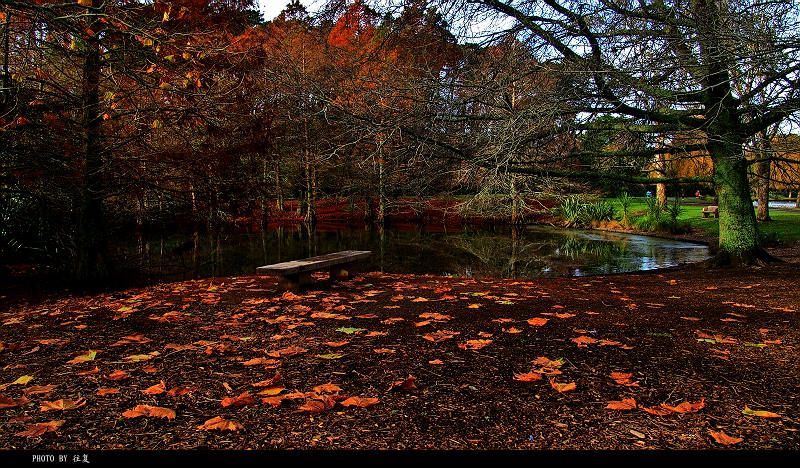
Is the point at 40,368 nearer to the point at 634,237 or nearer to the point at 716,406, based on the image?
Answer: the point at 716,406

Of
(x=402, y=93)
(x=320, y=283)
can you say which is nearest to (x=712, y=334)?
(x=320, y=283)

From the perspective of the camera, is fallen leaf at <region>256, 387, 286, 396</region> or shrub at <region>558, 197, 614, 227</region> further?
shrub at <region>558, 197, 614, 227</region>

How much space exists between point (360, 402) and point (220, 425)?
73cm

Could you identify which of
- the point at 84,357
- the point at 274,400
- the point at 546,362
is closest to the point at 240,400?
the point at 274,400

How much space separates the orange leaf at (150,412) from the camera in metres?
2.53

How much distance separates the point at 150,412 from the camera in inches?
101

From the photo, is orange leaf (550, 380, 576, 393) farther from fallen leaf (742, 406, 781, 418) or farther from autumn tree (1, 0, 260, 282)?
autumn tree (1, 0, 260, 282)

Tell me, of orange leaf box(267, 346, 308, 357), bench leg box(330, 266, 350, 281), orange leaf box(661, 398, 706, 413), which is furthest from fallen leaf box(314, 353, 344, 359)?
bench leg box(330, 266, 350, 281)

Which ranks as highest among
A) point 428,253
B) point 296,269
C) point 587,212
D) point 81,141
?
point 81,141

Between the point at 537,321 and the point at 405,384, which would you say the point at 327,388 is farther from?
the point at 537,321

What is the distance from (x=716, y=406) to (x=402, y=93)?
6.43 m

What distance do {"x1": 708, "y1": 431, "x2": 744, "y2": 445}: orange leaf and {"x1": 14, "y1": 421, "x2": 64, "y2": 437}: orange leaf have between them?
10.6ft

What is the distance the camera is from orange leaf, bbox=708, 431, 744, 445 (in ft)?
7.37

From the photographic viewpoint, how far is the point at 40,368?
3.35m
